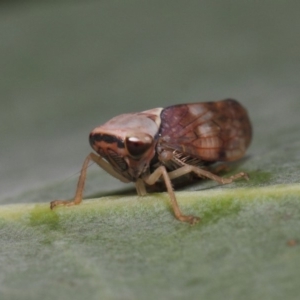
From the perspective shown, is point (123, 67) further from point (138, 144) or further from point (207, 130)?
point (138, 144)

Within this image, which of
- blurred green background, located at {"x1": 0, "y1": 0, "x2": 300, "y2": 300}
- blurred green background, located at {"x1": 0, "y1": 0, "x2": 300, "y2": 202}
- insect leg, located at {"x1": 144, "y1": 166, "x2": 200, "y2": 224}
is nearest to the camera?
blurred green background, located at {"x1": 0, "y1": 0, "x2": 300, "y2": 300}

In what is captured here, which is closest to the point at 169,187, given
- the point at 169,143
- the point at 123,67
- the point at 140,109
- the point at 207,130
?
the point at 169,143

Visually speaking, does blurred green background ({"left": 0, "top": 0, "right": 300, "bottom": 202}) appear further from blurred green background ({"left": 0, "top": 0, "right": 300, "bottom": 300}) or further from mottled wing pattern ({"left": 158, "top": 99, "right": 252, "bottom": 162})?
mottled wing pattern ({"left": 158, "top": 99, "right": 252, "bottom": 162})

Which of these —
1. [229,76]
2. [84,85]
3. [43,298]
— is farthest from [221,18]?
[43,298]

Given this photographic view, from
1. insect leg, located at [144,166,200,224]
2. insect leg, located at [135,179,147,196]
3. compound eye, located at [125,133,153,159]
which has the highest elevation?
compound eye, located at [125,133,153,159]

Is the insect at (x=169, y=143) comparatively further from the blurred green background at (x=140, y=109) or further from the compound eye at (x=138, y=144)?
the blurred green background at (x=140, y=109)

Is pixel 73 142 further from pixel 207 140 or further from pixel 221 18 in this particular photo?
pixel 221 18

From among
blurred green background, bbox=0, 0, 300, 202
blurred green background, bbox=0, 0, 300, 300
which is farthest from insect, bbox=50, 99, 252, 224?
blurred green background, bbox=0, 0, 300, 202

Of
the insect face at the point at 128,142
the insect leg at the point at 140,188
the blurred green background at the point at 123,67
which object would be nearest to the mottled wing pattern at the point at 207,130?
the insect face at the point at 128,142
